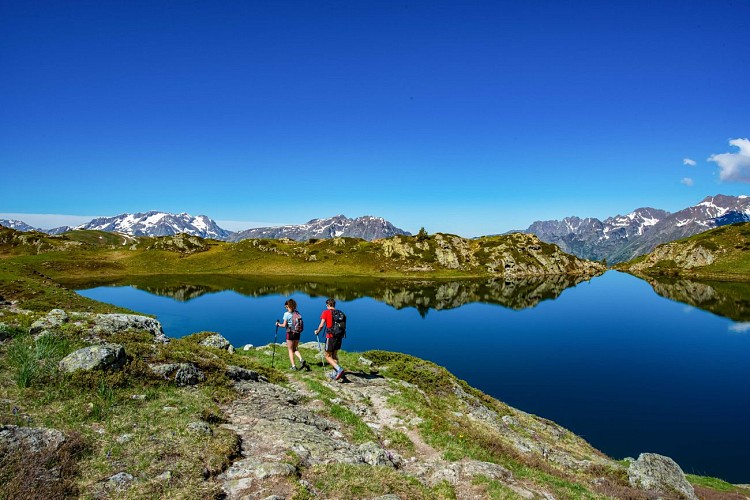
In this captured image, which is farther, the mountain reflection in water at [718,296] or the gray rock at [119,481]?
the mountain reflection in water at [718,296]

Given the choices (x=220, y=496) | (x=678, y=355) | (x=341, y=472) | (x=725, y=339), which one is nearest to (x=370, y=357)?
(x=341, y=472)

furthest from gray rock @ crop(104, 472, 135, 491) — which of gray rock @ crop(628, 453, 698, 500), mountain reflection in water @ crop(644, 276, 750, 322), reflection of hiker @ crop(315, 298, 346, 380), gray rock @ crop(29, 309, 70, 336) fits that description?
mountain reflection in water @ crop(644, 276, 750, 322)

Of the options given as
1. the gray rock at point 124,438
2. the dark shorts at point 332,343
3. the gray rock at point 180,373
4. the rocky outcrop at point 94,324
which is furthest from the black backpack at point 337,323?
the gray rock at point 124,438

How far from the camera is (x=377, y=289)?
137m

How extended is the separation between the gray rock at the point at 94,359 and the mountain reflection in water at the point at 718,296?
396ft

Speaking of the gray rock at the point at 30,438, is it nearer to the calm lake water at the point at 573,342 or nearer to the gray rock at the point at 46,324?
the gray rock at the point at 46,324

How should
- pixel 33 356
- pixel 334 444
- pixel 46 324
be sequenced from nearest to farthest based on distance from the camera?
1. pixel 33 356
2. pixel 334 444
3. pixel 46 324

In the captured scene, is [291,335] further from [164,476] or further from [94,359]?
[164,476]

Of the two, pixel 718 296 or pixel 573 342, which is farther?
pixel 718 296

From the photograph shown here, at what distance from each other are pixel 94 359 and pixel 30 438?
529 cm

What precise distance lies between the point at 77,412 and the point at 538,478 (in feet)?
53.7

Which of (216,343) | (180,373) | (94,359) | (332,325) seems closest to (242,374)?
(180,373)

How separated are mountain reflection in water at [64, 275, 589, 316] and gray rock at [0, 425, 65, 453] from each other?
8478 cm

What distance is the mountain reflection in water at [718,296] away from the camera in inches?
3904
